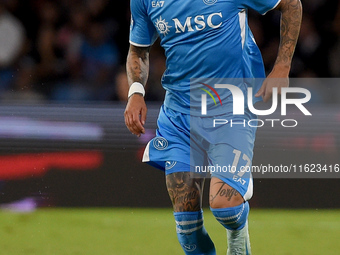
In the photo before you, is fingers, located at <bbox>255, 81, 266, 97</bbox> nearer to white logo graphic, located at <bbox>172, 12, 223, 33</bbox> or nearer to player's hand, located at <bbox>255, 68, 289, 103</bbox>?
player's hand, located at <bbox>255, 68, 289, 103</bbox>

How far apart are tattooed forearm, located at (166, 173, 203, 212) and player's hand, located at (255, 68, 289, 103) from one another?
0.60 meters

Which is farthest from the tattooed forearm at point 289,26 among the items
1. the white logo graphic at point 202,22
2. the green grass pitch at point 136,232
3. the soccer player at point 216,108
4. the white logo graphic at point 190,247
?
the green grass pitch at point 136,232

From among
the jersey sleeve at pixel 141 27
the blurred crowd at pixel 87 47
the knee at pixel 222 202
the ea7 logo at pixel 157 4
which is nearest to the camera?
the knee at pixel 222 202

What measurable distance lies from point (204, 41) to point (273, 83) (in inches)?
17.8

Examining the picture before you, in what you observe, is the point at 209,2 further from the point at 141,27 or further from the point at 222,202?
the point at 222,202

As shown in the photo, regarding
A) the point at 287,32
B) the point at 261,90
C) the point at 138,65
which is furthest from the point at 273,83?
the point at 138,65

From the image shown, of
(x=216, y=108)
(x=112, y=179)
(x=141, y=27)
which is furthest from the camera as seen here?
(x=112, y=179)

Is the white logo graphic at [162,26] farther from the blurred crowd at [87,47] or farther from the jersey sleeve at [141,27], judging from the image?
the blurred crowd at [87,47]

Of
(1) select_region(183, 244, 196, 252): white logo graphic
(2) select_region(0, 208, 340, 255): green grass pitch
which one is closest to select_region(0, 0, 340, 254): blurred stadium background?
(2) select_region(0, 208, 340, 255): green grass pitch

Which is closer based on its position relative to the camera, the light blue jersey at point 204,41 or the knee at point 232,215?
the knee at point 232,215

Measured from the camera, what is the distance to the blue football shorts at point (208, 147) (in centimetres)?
332

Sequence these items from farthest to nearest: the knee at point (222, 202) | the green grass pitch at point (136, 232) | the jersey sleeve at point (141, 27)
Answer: the green grass pitch at point (136, 232)
the jersey sleeve at point (141, 27)
the knee at point (222, 202)

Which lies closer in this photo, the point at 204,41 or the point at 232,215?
the point at 232,215

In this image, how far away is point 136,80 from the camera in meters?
3.72
